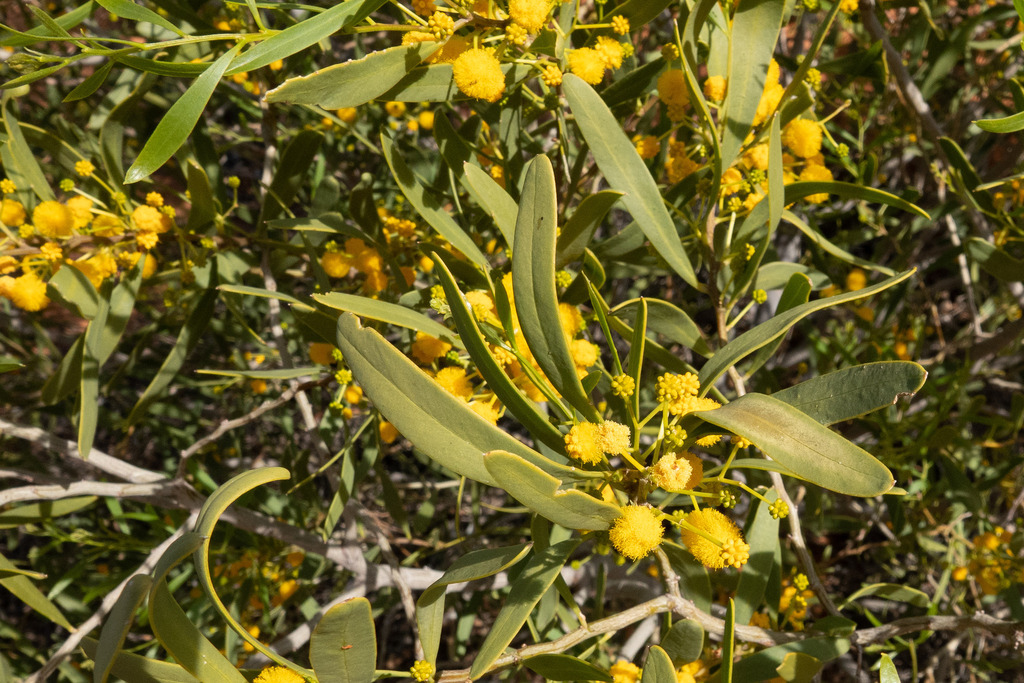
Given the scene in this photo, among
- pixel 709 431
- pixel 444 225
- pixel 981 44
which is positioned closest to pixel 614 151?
pixel 444 225

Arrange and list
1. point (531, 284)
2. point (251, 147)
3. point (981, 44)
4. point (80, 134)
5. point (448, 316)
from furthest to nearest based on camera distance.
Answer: point (251, 147), point (981, 44), point (80, 134), point (448, 316), point (531, 284)

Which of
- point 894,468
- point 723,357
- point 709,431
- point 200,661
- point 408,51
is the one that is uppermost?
point 408,51

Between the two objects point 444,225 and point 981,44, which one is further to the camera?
point 981,44

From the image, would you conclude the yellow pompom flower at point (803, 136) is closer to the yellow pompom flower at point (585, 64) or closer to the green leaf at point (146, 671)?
the yellow pompom flower at point (585, 64)

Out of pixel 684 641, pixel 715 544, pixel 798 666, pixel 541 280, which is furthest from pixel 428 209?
pixel 798 666

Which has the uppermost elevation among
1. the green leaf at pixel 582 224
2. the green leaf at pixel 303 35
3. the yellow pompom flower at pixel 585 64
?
the green leaf at pixel 303 35

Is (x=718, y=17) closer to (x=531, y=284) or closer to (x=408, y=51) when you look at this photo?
(x=408, y=51)

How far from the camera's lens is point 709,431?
0.95m

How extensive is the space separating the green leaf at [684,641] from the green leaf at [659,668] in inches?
6.5

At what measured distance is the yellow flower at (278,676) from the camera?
96cm

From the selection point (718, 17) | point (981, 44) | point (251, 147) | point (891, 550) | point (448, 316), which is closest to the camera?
point (448, 316)

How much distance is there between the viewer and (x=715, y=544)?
97 cm

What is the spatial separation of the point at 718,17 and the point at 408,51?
64 cm

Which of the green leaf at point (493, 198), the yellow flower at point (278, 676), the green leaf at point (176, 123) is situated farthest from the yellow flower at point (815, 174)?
the yellow flower at point (278, 676)
